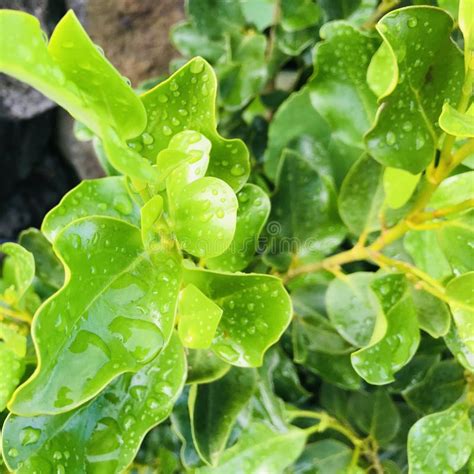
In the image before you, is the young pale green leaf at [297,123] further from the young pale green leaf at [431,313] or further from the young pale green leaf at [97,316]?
the young pale green leaf at [97,316]

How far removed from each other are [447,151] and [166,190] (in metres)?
0.29

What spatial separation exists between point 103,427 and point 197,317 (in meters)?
0.17

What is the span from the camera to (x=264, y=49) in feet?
3.58

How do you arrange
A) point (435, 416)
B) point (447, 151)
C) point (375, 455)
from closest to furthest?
point (447, 151), point (435, 416), point (375, 455)

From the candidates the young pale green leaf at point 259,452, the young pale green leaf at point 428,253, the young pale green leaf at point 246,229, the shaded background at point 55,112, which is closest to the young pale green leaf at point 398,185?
the young pale green leaf at point 428,253

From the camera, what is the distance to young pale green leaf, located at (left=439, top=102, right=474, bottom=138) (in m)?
0.55

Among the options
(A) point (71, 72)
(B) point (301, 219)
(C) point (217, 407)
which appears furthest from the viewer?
(B) point (301, 219)

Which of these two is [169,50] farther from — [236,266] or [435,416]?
[435,416]

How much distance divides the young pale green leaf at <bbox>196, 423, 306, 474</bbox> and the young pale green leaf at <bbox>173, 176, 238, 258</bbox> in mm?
457

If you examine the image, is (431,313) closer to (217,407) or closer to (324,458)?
(217,407)

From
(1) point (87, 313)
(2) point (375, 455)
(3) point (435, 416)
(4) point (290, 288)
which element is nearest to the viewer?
(1) point (87, 313)

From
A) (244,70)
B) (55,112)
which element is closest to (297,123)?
(244,70)

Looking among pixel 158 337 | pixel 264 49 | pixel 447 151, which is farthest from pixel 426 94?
pixel 264 49

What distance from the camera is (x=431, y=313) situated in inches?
29.0
